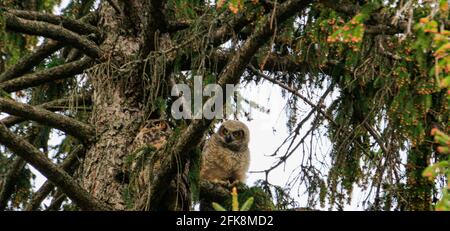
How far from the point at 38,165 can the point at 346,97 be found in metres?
2.75

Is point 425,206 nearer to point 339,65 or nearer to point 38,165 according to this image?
point 339,65

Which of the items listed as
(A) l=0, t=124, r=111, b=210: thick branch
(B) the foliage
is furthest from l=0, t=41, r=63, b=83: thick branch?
(A) l=0, t=124, r=111, b=210: thick branch

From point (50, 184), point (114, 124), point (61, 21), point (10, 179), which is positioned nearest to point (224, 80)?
point (114, 124)

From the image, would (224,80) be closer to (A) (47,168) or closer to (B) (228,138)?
(A) (47,168)

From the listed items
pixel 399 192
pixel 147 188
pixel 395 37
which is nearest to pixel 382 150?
pixel 399 192

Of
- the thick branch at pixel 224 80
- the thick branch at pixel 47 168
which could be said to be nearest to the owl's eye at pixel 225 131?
the thick branch at pixel 224 80

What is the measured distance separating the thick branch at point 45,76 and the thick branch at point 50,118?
679 mm

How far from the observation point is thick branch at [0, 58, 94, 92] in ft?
24.8

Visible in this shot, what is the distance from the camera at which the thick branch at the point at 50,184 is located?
7961mm

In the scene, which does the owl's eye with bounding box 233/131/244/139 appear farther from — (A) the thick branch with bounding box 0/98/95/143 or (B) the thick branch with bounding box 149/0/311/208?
(B) the thick branch with bounding box 149/0/311/208

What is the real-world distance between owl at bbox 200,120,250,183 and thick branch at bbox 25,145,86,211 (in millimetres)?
1601
